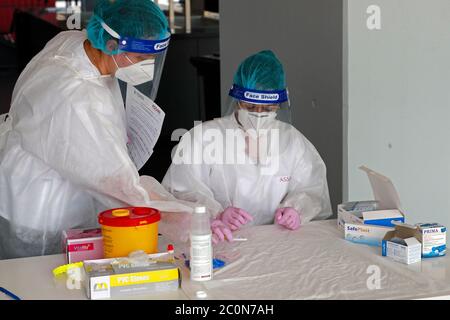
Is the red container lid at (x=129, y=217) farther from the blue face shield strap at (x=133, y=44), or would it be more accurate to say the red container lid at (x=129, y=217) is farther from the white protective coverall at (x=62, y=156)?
the blue face shield strap at (x=133, y=44)

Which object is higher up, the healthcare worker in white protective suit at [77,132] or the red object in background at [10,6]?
the red object in background at [10,6]

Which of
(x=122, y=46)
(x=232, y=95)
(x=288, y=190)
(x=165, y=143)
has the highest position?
(x=122, y=46)

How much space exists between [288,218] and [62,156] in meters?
0.79

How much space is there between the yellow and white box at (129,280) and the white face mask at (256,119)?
839 millimetres

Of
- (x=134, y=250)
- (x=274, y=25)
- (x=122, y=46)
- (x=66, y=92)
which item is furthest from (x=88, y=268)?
(x=274, y=25)

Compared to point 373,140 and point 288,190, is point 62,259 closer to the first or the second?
point 288,190

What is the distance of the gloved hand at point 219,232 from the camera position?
2.16 metres

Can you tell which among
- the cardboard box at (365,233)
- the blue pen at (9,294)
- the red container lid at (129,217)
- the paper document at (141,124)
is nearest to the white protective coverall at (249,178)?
the paper document at (141,124)

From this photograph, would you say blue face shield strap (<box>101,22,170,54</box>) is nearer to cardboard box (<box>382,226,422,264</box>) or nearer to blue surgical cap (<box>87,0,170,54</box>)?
blue surgical cap (<box>87,0,170,54</box>)

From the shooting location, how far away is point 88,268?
1788mm

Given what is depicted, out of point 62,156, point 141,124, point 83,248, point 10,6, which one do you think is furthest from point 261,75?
point 10,6

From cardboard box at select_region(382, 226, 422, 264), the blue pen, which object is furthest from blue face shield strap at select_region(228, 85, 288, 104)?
the blue pen

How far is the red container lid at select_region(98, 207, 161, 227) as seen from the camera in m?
1.86
